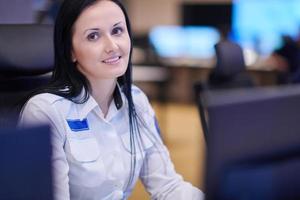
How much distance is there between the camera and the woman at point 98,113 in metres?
1.42

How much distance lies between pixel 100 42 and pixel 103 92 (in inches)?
6.9

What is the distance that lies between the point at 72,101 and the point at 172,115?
503 cm

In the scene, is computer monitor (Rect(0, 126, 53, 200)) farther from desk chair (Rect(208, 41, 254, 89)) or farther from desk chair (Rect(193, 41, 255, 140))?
desk chair (Rect(208, 41, 254, 89))

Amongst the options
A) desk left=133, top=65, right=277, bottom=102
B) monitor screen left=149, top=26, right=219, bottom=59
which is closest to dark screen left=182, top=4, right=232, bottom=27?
monitor screen left=149, top=26, right=219, bottom=59

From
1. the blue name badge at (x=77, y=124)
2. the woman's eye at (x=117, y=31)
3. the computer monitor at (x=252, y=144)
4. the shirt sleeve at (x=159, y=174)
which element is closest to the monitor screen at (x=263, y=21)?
the shirt sleeve at (x=159, y=174)

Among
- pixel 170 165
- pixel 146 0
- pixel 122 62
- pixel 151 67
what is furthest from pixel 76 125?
pixel 146 0

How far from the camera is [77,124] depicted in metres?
1.46

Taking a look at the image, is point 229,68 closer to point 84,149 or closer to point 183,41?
point 84,149

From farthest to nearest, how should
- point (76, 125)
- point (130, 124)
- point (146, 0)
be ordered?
point (146, 0) → point (130, 124) → point (76, 125)

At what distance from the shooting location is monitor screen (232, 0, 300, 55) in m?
6.25

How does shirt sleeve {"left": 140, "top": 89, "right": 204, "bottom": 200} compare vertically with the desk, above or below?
above

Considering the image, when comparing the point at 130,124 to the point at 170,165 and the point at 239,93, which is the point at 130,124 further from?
the point at 239,93

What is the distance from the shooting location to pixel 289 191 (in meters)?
0.91

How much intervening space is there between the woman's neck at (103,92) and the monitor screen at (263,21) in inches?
192
